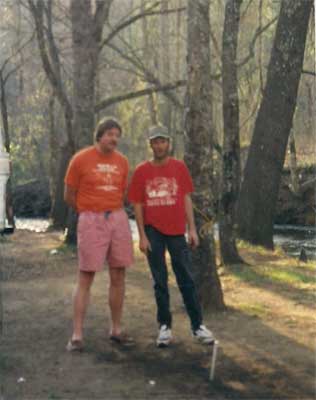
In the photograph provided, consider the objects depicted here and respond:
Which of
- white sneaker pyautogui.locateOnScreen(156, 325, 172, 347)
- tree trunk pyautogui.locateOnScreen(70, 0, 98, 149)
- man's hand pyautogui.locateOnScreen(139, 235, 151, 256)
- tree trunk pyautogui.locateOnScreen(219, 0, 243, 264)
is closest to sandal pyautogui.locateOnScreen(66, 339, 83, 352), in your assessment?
white sneaker pyautogui.locateOnScreen(156, 325, 172, 347)

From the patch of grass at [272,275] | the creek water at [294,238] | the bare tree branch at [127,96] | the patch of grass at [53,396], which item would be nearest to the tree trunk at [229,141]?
the patch of grass at [272,275]

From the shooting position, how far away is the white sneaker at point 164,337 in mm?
6965

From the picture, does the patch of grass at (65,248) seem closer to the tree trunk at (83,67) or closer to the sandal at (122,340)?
the tree trunk at (83,67)

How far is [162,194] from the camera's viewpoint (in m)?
7.08

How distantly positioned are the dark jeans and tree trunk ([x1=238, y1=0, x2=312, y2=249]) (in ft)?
26.3

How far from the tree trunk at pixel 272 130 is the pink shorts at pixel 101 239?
812 centimetres

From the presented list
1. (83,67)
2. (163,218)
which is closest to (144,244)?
(163,218)

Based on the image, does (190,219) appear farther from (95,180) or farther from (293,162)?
(293,162)

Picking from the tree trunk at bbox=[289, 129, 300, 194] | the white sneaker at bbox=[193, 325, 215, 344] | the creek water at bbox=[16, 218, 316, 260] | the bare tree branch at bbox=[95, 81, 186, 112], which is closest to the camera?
the white sneaker at bbox=[193, 325, 215, 344]

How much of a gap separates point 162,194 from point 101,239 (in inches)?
26.0

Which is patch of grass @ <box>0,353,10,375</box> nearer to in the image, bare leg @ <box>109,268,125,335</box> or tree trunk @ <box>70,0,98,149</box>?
bare leg @ <box>109,268,125,335</box>

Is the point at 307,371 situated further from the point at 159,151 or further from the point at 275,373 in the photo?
the point at 159,151

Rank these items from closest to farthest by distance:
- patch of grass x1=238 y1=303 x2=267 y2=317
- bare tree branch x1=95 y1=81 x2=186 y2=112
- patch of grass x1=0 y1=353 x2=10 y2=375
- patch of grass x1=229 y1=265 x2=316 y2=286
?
patch of grass x1=0 y1=353 x2=10 y2=375 < patch of grass x1=238 y1=303 x2=267 y2=317 < patch of grass x1=229 y1=265 x2=316 y2=286 < bare tree branch x1=95 y1=81 x2=186 y2=112

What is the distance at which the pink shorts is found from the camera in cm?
700
